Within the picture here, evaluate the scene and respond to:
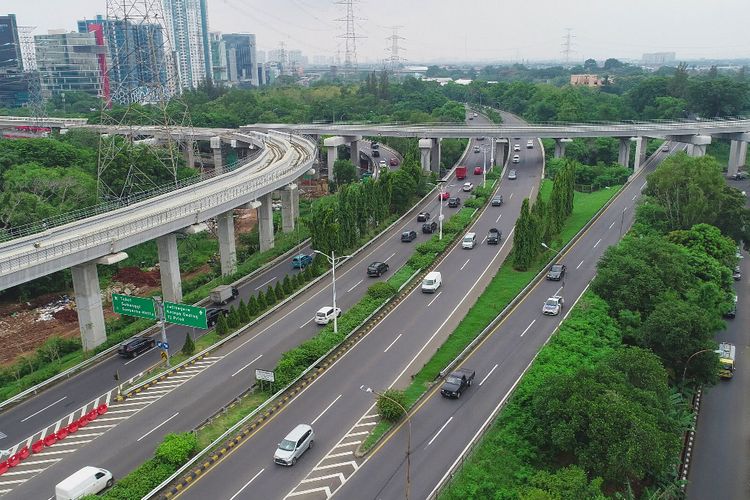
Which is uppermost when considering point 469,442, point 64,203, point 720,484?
point 64,203

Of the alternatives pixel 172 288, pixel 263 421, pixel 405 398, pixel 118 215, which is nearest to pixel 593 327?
pixel 405 398

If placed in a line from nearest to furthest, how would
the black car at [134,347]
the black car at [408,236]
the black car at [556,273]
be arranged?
1. the black car at [134,347]
2. the black car at [556,273]
3. the black car at [408,236]

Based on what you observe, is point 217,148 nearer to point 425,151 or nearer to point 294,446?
point 425,151

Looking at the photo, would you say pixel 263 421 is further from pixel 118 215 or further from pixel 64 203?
pixel 64 203

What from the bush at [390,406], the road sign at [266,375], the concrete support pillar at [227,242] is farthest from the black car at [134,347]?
the bush at [390,406]

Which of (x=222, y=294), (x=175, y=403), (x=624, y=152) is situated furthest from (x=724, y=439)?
(x=624, y=152)

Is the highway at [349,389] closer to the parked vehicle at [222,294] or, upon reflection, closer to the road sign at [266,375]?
the road sign at [266,375]

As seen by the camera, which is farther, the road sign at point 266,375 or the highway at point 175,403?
the road sign at point 266,375
